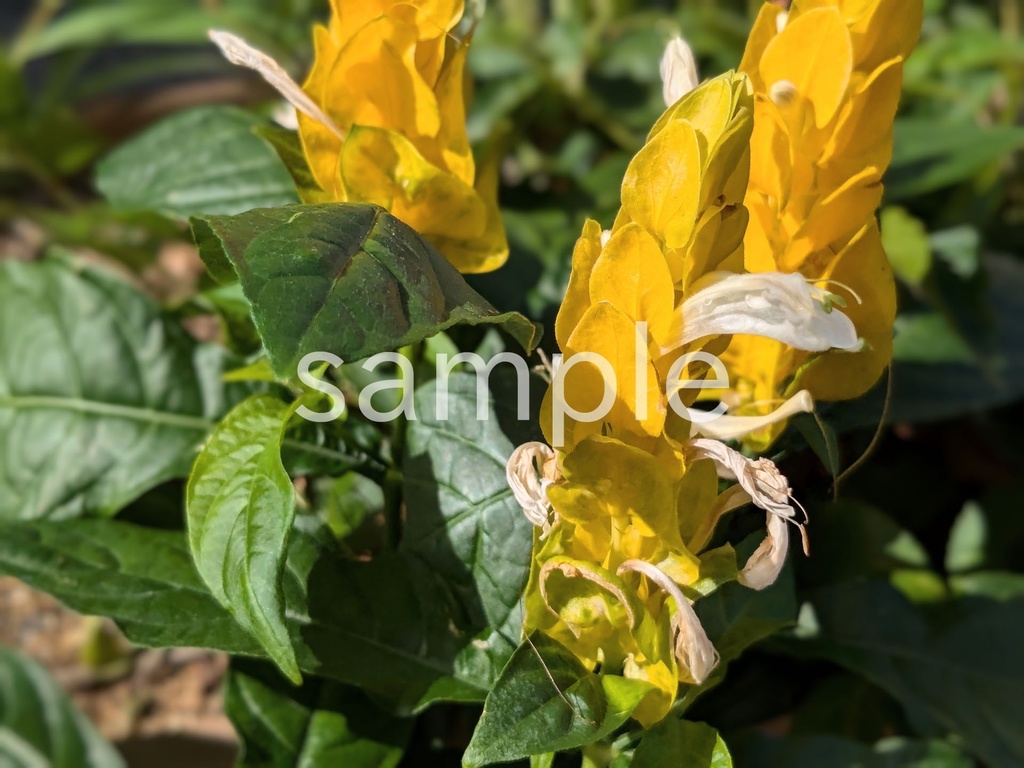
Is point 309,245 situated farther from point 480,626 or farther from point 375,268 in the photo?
point 480,626

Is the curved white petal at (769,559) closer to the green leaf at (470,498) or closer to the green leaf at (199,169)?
the green leaf at (470,498)

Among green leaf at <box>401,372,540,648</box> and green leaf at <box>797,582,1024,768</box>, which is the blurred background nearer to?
green leaf at <box>797,582,1024,768</box>

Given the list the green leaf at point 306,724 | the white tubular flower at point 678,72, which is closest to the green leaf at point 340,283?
the white tubular flower at point 678,72

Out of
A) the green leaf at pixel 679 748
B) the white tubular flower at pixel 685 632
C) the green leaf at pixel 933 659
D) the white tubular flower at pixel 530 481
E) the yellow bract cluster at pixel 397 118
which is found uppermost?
the yellow bract cluster at pixel 397 118

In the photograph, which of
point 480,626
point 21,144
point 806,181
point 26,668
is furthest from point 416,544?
point 21,144

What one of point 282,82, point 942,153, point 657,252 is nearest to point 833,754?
point 657,252

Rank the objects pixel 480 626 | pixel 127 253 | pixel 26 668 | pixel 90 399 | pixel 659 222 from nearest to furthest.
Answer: pixel 659 222, pixel 480 626, pixel 90 399, pixel 26 668, pixel 127 253
